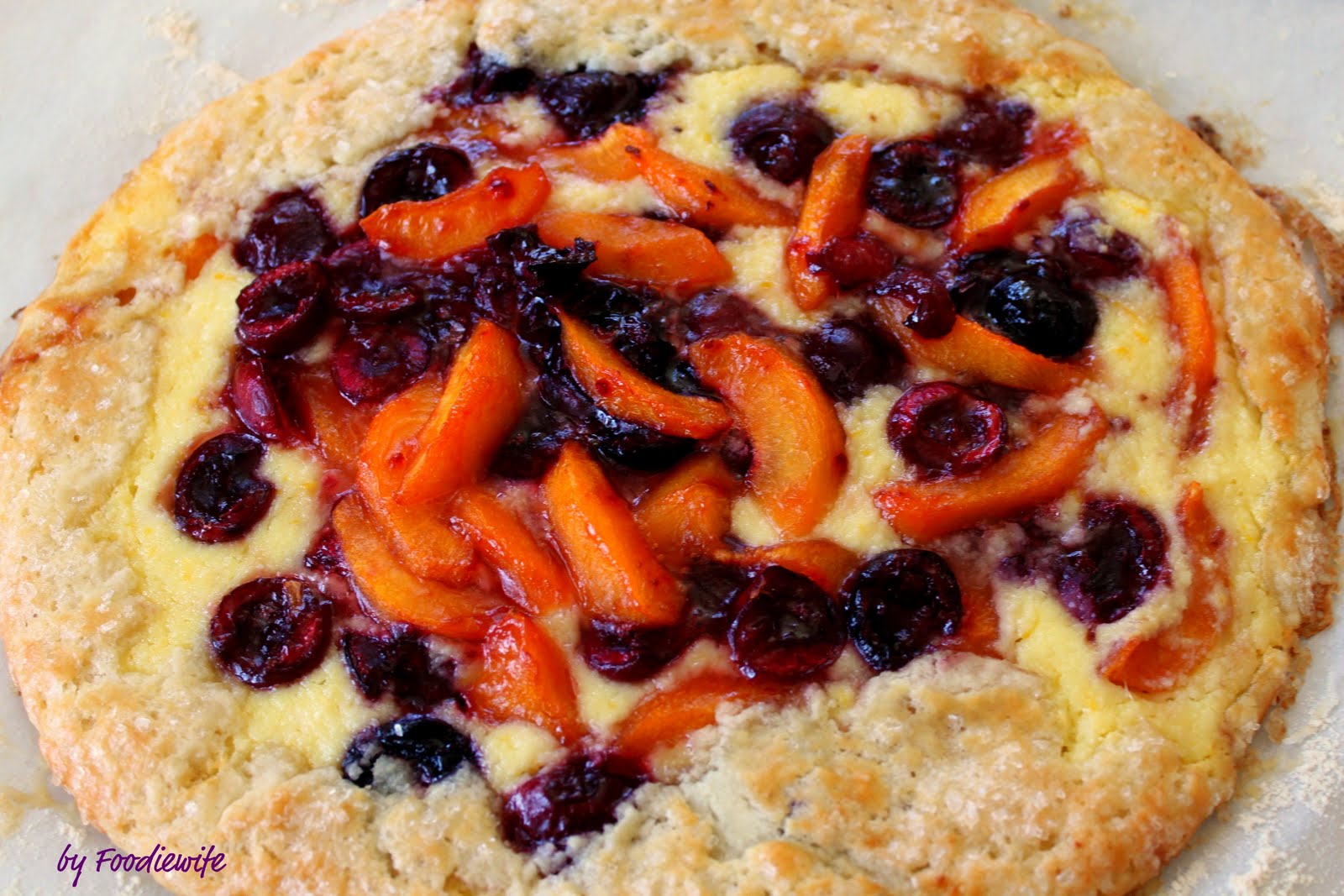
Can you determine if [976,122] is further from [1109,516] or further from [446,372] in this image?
[446,372]

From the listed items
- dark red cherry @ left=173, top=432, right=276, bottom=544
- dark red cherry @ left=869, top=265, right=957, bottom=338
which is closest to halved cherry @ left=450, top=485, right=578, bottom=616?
dark red cherry @ left=173, top=432, right=276, bottom=544

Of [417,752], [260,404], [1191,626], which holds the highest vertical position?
[260,404]

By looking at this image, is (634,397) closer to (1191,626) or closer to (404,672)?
(404,672)

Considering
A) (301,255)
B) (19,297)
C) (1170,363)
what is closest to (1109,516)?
(1170,363)

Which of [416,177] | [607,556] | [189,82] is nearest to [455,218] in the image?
[416,177]

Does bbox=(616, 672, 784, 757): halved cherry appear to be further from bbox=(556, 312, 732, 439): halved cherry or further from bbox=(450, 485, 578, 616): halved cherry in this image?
bbox=(556, 312, 732, 439): halved cherry

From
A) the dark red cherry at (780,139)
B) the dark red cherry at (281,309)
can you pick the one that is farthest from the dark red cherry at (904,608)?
the dark red cherry at (281,309)

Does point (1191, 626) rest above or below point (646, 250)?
below

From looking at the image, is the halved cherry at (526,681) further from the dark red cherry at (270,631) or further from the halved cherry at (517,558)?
the dark red cherry at (270,631)
